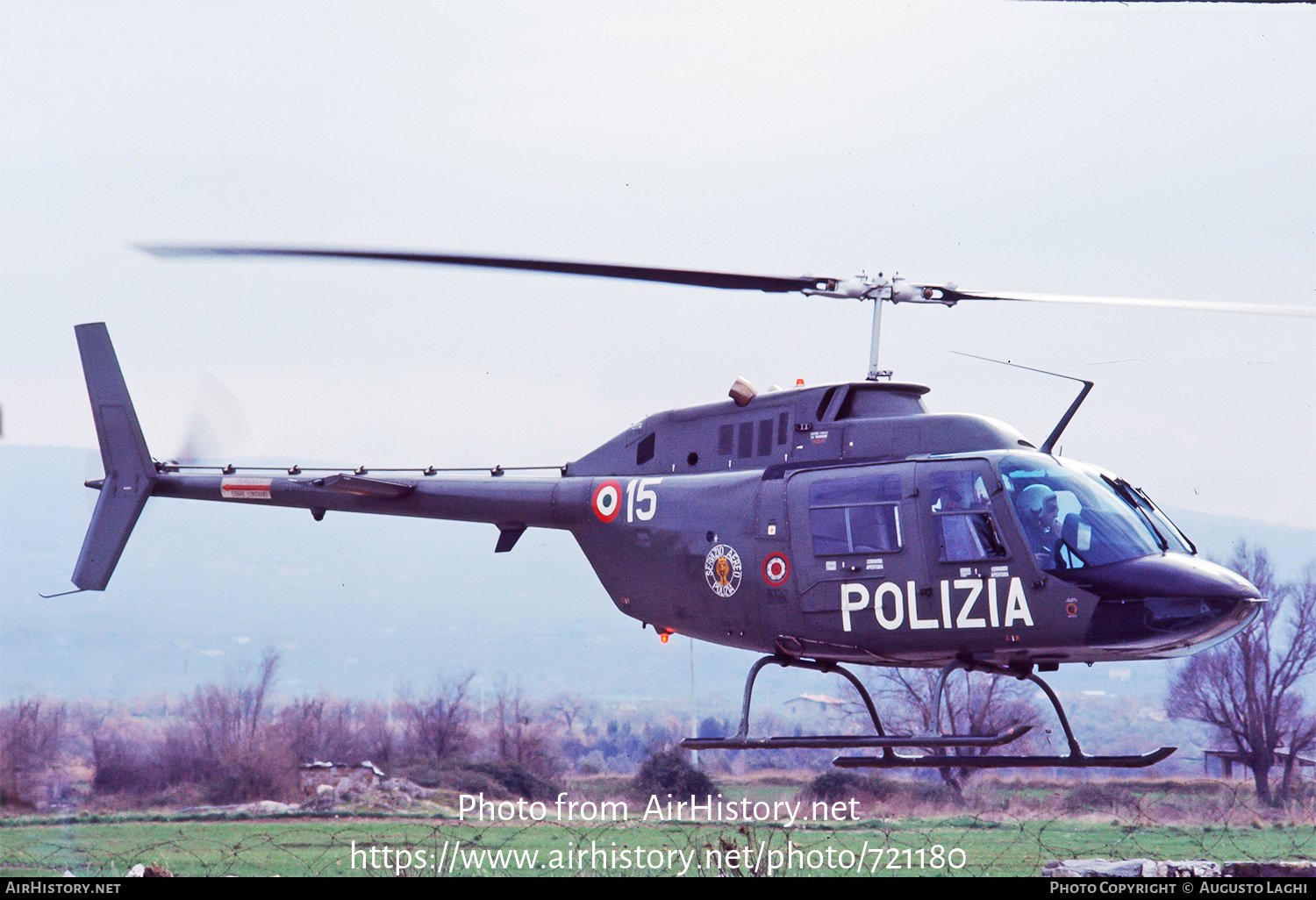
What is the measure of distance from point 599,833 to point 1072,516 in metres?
15.6

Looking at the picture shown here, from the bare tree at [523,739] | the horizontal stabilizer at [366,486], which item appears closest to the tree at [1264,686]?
the bare tree at [523,739]

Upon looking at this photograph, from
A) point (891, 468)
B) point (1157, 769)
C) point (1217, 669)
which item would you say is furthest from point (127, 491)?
point (1217, 669)

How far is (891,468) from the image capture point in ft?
32.5

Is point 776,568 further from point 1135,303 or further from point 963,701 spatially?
point 963,701

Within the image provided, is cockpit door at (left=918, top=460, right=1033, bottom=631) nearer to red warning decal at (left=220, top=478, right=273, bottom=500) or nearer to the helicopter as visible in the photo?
the helicopter

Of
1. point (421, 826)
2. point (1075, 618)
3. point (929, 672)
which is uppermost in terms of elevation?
point (1075, 618)

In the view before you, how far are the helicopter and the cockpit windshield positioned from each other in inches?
0.6

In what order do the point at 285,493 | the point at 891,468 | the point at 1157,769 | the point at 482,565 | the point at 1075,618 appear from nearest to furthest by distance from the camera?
the point at 1075,618
the point at 891,468
the point at 285,493
the point at 1157,769
the point at 482,565

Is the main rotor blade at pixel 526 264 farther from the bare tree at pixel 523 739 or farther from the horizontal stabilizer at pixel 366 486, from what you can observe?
the bare tree at pixel 523 739

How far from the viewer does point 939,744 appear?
9.22 meters

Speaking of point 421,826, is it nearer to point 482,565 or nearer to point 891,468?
point 891,468

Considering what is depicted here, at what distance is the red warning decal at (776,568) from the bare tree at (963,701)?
2220cm

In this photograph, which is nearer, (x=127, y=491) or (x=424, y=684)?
(x=127, y=491)

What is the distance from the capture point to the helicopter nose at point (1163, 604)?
8867 mm
